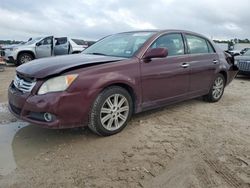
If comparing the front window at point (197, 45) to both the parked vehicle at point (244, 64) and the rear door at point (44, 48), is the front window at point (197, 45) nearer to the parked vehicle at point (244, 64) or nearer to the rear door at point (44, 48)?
the parked vehicle at point (244, 64)

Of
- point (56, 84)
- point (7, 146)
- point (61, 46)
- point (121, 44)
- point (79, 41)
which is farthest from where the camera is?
point (79, 41)

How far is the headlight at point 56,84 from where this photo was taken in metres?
3.80

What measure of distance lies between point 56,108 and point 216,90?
4.02 meters

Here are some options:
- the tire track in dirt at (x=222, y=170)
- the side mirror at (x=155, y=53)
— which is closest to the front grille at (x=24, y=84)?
the side mirror at (x=155, y=53)

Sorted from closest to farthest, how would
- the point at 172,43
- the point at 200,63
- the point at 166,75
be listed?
the point at 166,75 < the point at 172,43 < the point at 200,63

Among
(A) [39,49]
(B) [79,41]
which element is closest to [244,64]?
(B) [79,41]

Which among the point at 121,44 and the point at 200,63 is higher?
the point at 121,44

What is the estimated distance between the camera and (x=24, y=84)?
4098 millimetres

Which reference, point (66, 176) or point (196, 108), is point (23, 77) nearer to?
point (66, 176)

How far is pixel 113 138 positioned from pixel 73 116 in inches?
27.4

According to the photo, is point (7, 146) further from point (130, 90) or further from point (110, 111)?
point (130, 90)

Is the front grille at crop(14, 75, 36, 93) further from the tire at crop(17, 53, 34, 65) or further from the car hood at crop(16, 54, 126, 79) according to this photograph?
the tire at crop(17, 53, 34, 65)

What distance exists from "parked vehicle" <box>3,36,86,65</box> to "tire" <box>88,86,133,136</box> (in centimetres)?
1167

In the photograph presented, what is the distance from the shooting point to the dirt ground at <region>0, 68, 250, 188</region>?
3.10 meters
